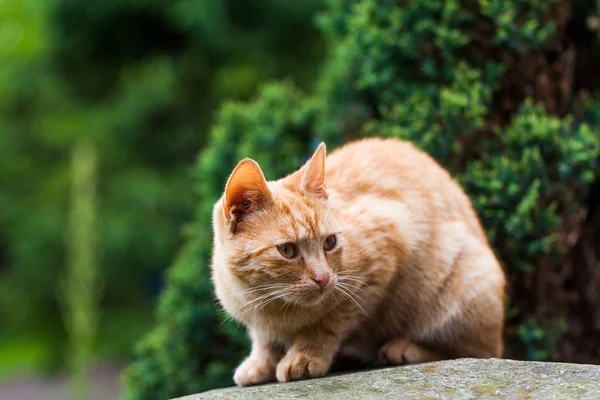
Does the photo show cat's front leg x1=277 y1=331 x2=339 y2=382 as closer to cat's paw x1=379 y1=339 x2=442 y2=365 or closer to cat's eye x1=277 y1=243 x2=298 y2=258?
cat's paw x1=379 y1=339 x2=442 y2=365

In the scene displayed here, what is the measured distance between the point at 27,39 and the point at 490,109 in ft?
24.7

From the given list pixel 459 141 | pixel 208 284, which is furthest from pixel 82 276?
pixel 459 141

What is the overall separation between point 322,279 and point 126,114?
20.8 feet

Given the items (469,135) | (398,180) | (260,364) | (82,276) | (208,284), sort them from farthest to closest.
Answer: (82,276), (208,284), (469,135), (398,180), (260,364)

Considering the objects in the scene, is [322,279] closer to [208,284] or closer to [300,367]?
[300,367]

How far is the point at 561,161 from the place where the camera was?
3.44 meters

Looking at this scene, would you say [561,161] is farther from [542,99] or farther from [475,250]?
[475,250]

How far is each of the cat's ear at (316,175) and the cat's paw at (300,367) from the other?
1.84 feet

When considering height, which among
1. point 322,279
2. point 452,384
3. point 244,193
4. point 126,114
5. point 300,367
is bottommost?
point 452,384

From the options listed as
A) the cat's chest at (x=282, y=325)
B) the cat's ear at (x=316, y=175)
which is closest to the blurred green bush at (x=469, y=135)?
the cat's chest at (x=282, y=325)

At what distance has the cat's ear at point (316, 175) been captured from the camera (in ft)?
8.24

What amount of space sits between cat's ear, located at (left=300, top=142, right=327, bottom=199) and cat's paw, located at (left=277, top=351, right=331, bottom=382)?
0.56m

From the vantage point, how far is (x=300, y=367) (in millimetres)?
2531

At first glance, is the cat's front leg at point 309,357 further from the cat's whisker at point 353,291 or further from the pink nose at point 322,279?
the pink nose at point 322,279
